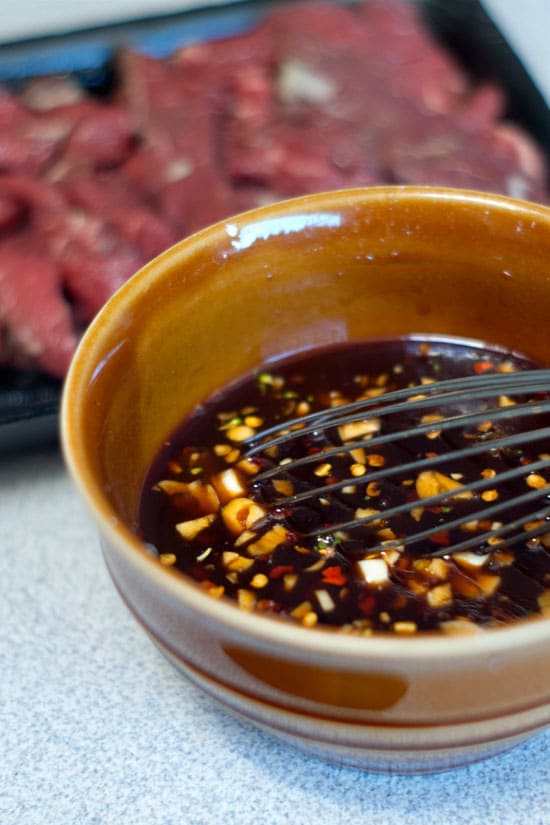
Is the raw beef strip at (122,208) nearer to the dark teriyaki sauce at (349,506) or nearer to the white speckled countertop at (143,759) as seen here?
the dark teriyaki sauce at (349,506)

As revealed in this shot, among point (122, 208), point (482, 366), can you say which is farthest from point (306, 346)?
point (122, 208)

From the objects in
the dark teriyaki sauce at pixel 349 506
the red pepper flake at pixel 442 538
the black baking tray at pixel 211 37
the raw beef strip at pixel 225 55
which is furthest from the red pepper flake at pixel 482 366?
the raw beef strip at pixel 225 55

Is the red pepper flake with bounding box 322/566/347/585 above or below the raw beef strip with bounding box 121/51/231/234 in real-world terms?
above

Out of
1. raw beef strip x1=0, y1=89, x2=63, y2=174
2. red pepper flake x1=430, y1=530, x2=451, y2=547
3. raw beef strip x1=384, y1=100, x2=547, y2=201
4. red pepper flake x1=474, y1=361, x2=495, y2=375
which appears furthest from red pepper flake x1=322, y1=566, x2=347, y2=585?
raw beef strip x1=0, y1=89, x2=63, y2=174

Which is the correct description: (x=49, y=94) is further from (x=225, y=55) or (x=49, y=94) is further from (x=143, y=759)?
(x=143, y=759)

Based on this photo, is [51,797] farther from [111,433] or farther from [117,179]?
[117,179]

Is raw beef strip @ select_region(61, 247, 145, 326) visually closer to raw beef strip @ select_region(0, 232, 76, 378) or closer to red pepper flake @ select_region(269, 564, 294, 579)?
raw beef strip @ select_region(0, 232, 76, 378)
